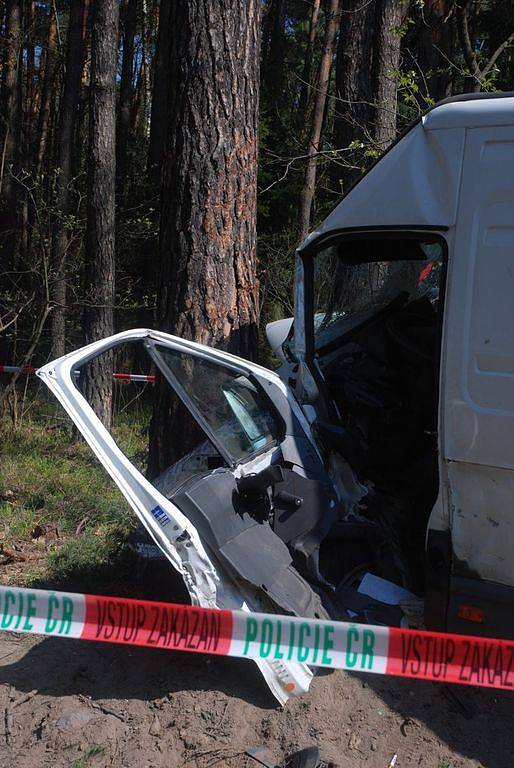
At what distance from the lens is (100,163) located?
30.1 feet

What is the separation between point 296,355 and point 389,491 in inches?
36.7

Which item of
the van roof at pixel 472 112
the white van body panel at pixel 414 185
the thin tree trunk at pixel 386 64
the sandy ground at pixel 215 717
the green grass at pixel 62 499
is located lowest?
the green grass at pixel 62 499

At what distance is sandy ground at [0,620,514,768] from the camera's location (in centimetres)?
328

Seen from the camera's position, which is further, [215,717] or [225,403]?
[225,403]

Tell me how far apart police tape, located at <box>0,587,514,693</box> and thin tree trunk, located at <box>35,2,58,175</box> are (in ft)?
52.5

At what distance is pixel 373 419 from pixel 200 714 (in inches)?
70.7

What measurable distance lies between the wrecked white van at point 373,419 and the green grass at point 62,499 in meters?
1.20

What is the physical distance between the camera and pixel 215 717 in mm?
3496

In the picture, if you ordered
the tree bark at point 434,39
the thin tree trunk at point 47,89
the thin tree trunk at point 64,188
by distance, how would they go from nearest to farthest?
the thin tree trunk at point 64,188
the tree bark at point 434,39
the thin tree trunk at point 47,89

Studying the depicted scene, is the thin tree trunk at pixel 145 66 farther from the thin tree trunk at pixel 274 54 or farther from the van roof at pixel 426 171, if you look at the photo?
the van roof at pixel 426 171

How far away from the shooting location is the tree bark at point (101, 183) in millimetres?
9039

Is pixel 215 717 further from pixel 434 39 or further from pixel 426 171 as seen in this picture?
pixel 434 39

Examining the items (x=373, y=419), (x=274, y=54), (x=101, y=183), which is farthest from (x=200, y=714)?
(x=274, y=54)

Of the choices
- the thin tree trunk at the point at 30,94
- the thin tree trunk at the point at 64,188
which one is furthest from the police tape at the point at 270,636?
the thin tree trunk at the point at 30,94
